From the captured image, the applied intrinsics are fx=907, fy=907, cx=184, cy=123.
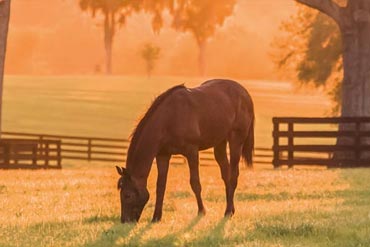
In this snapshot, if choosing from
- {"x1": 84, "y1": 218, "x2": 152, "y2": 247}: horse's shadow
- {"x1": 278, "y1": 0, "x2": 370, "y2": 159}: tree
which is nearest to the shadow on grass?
{"x1": 84, "y1": 218, "x2": 152, "y2": 247}: horse's shadow

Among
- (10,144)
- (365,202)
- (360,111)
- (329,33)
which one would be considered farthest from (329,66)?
(365,202)

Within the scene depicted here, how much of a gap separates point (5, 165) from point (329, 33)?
18.9m

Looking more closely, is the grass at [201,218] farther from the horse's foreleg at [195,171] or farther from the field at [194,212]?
the horse's foreleg at [195,171]

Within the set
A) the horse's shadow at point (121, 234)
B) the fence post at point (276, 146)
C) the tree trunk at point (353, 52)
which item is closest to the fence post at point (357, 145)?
the tree trunk at point (353, 52)

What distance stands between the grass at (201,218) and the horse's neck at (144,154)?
2.25 ft

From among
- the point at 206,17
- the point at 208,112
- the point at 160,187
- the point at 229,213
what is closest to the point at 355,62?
the point at 208,112

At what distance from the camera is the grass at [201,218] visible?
10.8m

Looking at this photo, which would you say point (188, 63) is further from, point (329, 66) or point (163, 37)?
point (329, 66)

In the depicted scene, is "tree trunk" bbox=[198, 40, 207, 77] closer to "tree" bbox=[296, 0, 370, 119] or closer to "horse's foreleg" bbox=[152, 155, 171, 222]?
"tree" bbox=[296, 0, 370, 119]

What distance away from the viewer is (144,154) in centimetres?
1205

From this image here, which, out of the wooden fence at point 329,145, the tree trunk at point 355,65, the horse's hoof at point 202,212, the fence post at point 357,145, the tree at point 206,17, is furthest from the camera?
the tree at point 206,17

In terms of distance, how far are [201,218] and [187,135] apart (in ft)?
3.88

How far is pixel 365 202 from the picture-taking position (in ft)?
50.1

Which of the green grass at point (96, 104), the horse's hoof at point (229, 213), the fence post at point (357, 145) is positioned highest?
the horse's hoof at point (229, 213)
